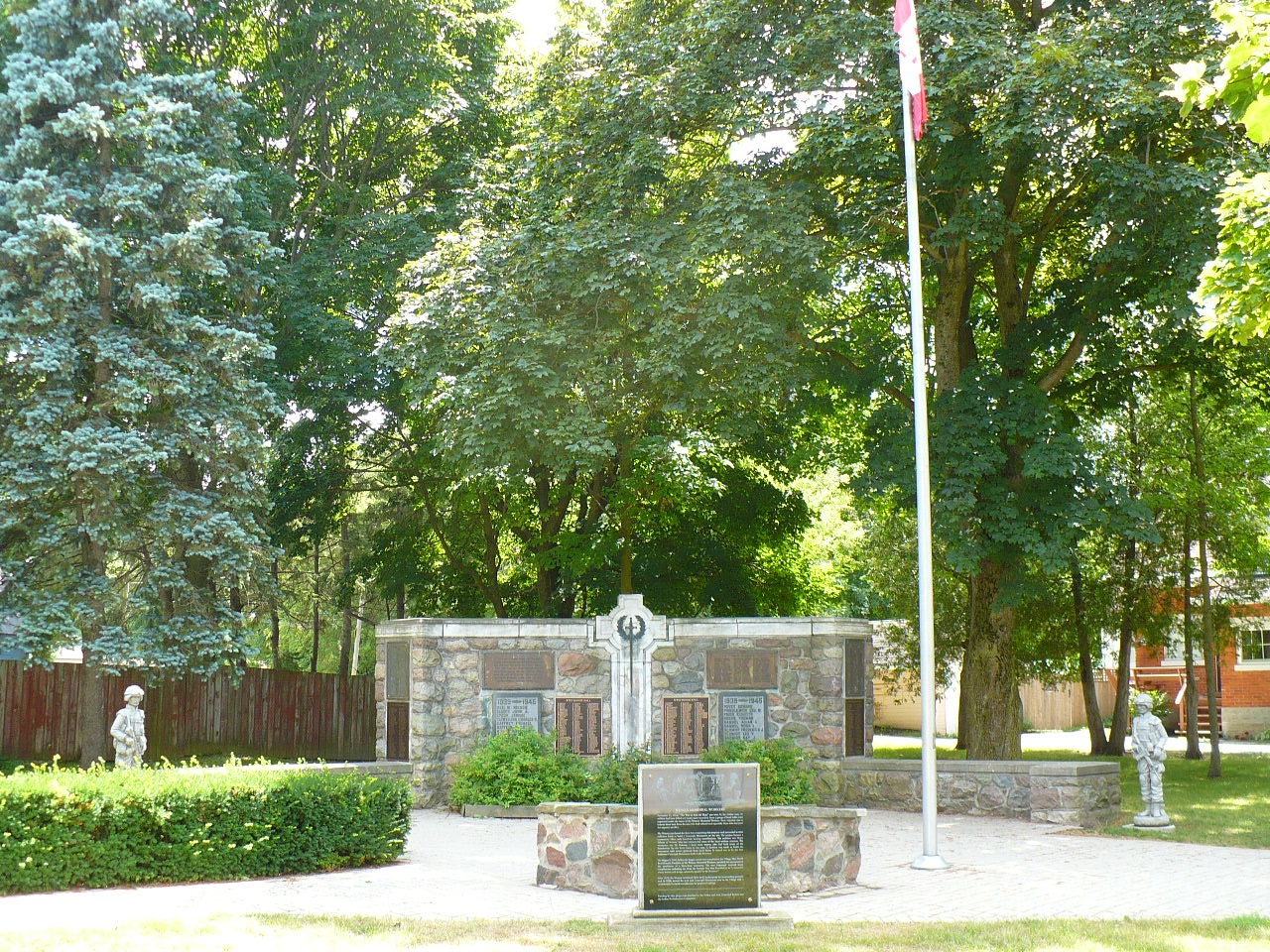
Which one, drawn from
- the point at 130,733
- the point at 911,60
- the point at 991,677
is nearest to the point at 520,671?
the point at 130,733

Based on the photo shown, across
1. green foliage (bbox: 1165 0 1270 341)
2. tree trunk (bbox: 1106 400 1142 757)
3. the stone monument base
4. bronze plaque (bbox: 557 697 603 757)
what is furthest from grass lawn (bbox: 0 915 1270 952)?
tree trunk (bbox: 1106 400 1142 757)

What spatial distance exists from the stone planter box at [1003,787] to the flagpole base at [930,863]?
14.7 feet

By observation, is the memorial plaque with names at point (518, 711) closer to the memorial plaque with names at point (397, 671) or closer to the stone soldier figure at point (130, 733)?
the memorial plaque with names at point (397, 671)

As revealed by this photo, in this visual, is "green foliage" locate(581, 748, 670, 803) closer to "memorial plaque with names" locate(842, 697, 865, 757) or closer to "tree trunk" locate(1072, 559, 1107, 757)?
"memorial plaque with names" locate(842, 697, 865, 757)

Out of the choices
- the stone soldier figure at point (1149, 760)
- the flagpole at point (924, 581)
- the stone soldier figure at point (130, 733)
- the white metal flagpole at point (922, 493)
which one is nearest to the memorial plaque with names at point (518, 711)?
the stone soldier figure at point (130, 733)

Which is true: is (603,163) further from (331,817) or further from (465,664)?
(331,817)

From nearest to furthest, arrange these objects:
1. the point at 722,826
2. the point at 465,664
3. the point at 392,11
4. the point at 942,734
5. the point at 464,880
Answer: the point at 722,826
the point at 464,880
the point at 465,664
the point at 392,11
the point at 942,734

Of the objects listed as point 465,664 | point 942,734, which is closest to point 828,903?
point 465,664

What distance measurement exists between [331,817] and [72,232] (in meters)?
11.2

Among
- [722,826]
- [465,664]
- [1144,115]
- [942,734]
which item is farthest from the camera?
[942,734]

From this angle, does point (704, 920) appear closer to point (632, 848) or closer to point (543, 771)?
Result: point (632, 848)

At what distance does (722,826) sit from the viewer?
916 cm

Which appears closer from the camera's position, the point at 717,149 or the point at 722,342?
the point at 722,342

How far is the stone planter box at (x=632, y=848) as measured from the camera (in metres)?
10.6
